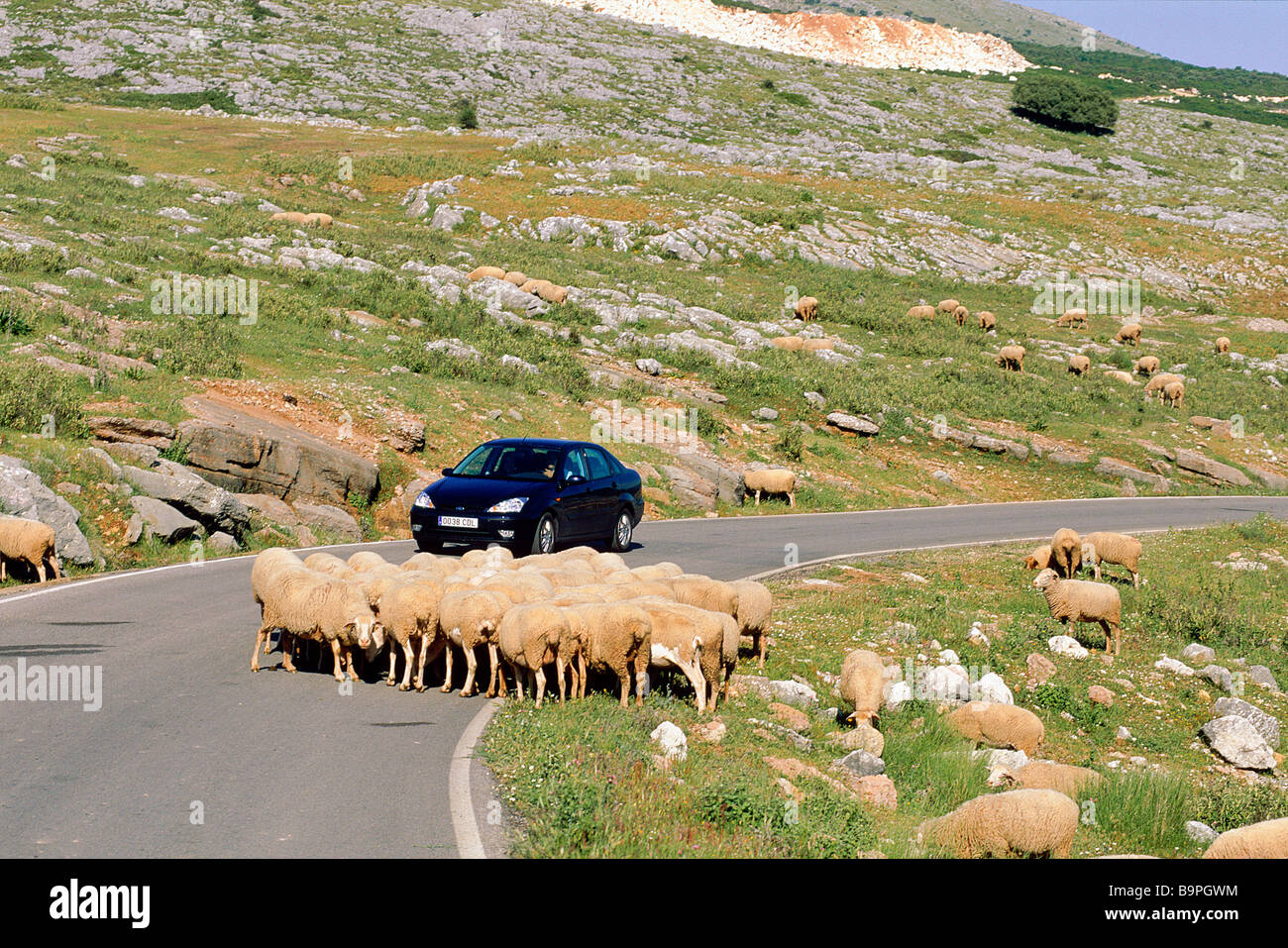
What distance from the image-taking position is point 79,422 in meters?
17.8

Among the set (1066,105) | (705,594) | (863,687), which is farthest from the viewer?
(1066,105)

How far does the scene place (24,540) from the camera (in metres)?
13.7

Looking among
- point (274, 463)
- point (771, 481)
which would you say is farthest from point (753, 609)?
point (771, 481)

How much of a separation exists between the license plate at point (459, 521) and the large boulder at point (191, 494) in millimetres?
4280

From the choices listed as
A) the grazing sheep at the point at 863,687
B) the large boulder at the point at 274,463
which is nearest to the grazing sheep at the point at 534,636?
the grazing sheep at the point at 863,687

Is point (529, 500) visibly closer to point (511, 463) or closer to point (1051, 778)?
point (511, 463)

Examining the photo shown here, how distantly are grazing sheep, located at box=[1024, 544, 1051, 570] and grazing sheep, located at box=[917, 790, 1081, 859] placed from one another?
11.9m

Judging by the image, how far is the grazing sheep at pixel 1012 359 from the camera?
139 ft

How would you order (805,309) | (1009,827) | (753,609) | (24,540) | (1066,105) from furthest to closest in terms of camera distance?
1. (1066,105)
2. (805,309)
3. (24,540)
4. (753,609)
5. (1009,827)

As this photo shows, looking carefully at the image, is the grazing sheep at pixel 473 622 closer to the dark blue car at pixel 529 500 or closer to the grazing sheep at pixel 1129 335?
the dark blue car at pixel 529 500

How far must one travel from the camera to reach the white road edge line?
19.6 feet

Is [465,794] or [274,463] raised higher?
[465,794]

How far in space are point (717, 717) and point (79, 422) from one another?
44.8ft

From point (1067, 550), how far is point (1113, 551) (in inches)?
38.0
